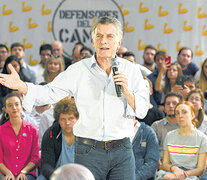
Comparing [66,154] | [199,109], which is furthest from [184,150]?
[66,154]

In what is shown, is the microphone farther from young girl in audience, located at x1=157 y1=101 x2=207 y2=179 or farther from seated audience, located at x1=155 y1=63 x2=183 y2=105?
seated audience, located at x1=155 y1=63 x2=183 y2=105

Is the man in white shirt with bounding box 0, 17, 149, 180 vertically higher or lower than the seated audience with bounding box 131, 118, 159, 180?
higher

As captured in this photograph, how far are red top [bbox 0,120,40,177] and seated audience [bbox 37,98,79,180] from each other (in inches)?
10.3

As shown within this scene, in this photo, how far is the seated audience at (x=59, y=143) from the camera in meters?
3.89

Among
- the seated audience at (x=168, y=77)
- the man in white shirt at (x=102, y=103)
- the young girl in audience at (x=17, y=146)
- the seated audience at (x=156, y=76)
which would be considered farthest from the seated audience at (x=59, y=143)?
the seated audience at (x=168, y=77)

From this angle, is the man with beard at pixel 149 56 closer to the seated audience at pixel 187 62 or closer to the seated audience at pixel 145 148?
the seated audience at pixel 187 62

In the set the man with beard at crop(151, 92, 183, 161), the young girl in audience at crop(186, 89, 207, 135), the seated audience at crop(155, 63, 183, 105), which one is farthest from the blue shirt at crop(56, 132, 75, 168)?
the seated audience at crop(155, 63, 183, 105)

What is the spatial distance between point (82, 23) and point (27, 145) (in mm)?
3628

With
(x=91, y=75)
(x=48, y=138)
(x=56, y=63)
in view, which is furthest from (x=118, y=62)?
(x=56, y=63)

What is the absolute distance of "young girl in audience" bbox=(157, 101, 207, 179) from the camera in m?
A: 3.90

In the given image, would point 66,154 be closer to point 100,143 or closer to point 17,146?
point 17,146

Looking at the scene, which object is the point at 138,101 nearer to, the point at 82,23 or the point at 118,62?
the point at 118,62

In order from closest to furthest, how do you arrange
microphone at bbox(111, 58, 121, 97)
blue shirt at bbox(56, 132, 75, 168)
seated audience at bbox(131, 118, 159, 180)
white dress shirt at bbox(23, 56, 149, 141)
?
microphone at bbox(111, 58, 121, 97) < white dress shirt at bbox(23, 56, 149, 141) < blue shirt at bbox(56, 132, 75, 168) < seated audience at bbox(131, 118, 159, 180)

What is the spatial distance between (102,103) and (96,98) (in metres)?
0.04
